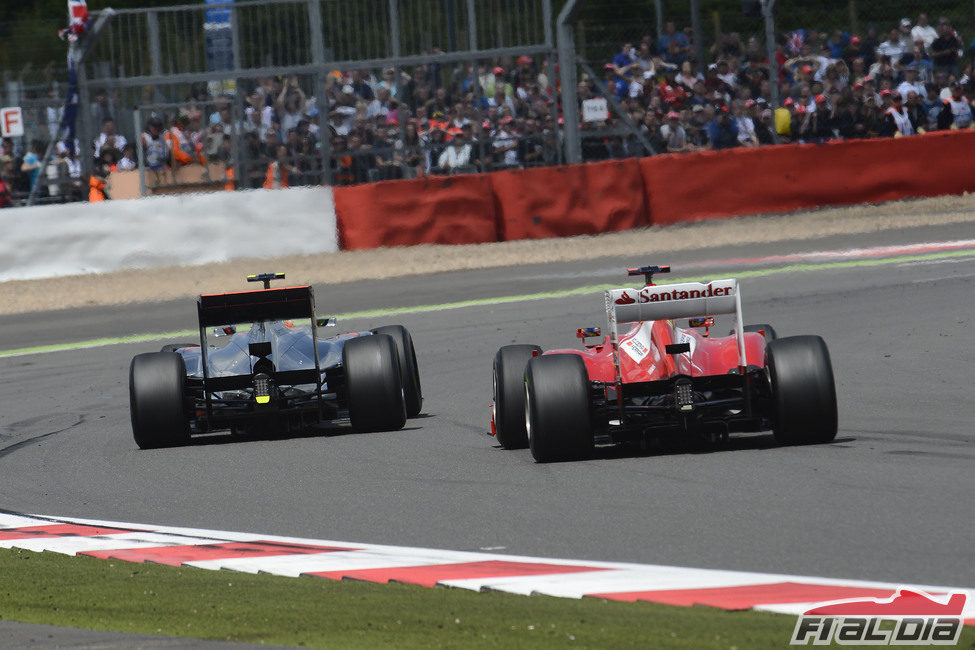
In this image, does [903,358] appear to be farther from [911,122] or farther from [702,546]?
[911,122]

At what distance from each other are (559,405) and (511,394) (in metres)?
0.72

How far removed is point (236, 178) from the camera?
877 inches

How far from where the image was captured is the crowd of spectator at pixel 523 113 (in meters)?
22.3

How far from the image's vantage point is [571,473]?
7.86 meters

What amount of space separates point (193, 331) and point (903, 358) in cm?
787

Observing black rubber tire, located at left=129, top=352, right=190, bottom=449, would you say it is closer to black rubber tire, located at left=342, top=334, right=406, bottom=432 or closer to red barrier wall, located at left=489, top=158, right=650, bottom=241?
black rubber tire, located at left=342, top=334, right=406, bottom=432

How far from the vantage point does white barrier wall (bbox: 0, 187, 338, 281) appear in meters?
20.9

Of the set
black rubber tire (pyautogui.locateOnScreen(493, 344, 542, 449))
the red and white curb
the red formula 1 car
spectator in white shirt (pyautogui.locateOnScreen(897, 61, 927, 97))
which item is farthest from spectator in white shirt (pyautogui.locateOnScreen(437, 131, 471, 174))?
the red and white curb

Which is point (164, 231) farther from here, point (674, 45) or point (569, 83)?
point (674, 45)

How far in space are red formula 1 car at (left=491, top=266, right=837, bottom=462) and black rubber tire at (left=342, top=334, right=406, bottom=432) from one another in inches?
71.4

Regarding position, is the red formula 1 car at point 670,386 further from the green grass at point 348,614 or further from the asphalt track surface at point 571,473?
the green grass at point 348,614

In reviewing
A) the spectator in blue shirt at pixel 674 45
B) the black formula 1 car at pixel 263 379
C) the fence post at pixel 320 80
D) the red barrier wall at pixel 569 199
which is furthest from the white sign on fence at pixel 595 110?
Answer: the black formula 1 car at pixel 263 379

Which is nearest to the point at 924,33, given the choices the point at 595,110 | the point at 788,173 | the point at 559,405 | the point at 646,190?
the point at 788,173

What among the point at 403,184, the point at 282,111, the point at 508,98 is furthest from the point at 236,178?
the point at 508,98
